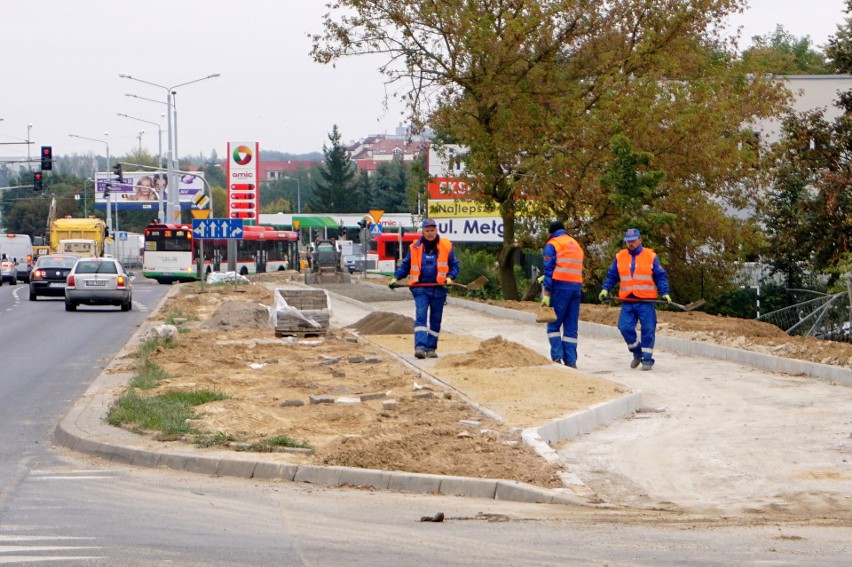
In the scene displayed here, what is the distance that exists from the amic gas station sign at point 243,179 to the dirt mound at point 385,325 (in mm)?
34035

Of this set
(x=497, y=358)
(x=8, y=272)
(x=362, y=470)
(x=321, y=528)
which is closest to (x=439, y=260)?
(x=497, y=358)

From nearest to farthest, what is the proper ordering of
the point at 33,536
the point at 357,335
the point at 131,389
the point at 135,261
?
the point at 33,536 → the point at 131,389 → the point at 357,335 → the point at 135,261

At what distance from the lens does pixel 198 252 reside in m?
69.0

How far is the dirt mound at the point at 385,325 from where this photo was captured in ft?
83.1

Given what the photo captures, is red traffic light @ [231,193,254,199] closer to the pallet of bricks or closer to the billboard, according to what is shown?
the pallet of bricks

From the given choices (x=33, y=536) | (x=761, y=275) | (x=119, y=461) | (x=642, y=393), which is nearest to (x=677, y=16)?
(x=761, y=275)

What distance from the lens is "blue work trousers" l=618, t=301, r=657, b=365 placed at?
17.7 metres

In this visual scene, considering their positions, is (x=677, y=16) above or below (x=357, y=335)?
above

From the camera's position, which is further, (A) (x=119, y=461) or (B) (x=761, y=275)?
(B) (x=761, y=275)

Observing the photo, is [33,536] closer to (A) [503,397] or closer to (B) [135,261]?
(A) [503,397]

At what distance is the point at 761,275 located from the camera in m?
41.5

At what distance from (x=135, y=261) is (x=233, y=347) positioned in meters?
89.1

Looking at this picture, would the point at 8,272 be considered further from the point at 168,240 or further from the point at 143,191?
the point at 143,191

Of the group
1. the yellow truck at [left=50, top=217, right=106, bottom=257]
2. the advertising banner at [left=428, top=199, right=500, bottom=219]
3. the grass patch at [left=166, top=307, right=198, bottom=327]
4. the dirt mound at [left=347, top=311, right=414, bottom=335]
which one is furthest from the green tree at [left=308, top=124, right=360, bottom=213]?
the dirt mound at [left=347, top=311, right=414, bottom=335]
